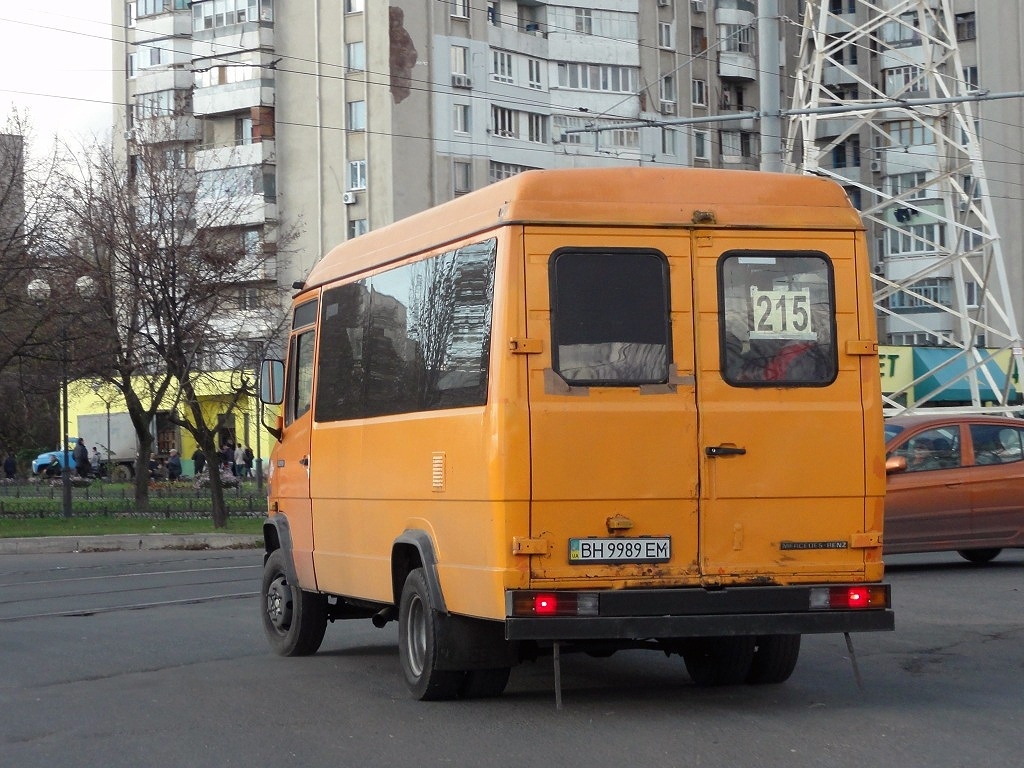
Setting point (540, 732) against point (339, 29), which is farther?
point (339, 29)

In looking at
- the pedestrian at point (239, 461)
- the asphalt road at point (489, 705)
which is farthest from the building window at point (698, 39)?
the asphalt road at point (489, 705)

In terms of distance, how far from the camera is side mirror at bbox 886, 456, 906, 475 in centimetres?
1625

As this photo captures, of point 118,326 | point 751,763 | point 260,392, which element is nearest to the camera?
point 751,763

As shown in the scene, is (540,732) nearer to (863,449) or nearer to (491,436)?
(491,436)

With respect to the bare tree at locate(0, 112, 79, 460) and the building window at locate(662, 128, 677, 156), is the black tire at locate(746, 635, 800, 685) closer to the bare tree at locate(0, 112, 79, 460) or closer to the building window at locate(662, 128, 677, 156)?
the bare tree at locate(0, 112, 79, 460)

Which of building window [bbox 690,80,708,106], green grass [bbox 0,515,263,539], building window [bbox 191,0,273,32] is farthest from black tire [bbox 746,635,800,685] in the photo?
building window [bbox 690,80,708,106]

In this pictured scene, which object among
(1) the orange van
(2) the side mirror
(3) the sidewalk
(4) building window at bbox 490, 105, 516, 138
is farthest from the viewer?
(4) building window at bbox 490, 105, 516, 138

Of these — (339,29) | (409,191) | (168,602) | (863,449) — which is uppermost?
(339,29)

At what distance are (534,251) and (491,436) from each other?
954mm

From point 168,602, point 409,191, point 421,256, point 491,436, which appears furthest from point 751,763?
point 409,191

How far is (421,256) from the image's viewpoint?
9219 mm

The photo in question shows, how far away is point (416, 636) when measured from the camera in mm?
8961

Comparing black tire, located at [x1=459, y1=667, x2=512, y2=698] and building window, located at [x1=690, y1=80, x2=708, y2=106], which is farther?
building window, located at [x1=690, y1=80, x2=708, y2=106]

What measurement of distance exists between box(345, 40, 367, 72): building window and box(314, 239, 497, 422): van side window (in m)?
52.4
